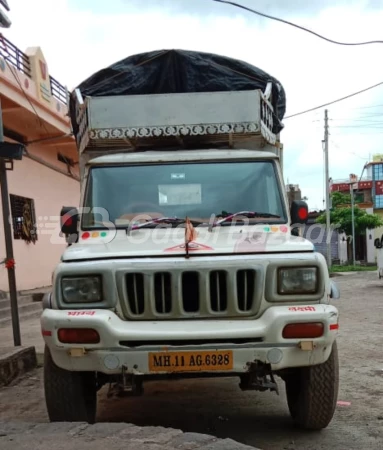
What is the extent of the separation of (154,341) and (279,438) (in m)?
1.28

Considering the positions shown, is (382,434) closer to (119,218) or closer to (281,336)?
(281,336)

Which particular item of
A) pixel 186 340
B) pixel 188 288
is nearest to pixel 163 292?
pixel 188 288

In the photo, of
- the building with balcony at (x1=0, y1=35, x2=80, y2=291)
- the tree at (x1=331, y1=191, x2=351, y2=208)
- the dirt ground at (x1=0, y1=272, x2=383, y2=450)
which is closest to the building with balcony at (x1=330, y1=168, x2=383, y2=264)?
the tree at (x1=331, y1=191, x2=351, y2=208)

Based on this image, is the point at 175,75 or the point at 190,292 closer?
the point at 190,292

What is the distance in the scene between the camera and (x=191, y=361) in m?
3.16

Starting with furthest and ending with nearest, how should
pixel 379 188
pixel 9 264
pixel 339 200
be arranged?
pixel 379 188, pixel 339 200, pixel 9 264

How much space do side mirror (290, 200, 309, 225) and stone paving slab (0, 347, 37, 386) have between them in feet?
10.6

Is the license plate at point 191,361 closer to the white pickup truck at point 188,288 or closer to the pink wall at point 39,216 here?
the white pickup truck at point 188,288

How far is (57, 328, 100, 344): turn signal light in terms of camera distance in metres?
3.16

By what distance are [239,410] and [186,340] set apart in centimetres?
152

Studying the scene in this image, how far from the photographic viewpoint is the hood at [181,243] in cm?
338

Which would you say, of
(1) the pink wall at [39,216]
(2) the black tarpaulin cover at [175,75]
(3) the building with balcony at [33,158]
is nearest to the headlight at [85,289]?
(2) the black tarpaulin cover at [175,75]

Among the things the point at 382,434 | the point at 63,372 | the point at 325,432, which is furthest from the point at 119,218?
the point at 382,434

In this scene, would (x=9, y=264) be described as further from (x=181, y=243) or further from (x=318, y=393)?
(x=318, y=393)
